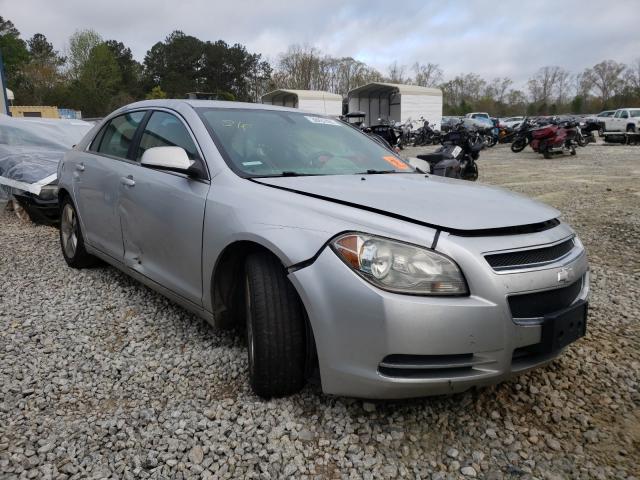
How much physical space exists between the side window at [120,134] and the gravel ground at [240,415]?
1157 millimetres

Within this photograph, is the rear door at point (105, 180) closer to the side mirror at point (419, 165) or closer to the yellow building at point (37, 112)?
the side mirror at point (419, 165)

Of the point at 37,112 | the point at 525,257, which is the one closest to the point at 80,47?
the point at 37,112

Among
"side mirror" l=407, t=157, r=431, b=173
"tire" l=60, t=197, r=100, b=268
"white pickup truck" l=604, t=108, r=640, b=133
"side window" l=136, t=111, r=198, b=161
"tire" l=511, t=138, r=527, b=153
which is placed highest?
"white pickup truck" l=604, t=108, r=640, b=133

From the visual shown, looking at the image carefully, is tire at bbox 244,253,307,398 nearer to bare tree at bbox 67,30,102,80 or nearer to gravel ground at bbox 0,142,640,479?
gravel ground at bbox 0,142,640,479

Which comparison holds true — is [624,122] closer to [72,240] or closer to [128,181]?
[72,240]

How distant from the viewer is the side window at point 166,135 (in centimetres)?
273

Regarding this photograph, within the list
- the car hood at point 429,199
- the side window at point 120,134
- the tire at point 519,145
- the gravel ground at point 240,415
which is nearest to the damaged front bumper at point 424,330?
the car hood at point 429,199

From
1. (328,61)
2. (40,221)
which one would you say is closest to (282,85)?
(328,61)

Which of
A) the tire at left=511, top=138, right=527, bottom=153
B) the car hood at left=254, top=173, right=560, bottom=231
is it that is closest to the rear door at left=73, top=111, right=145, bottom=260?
the car hood at left=254, top=173, right=560, bottom=231

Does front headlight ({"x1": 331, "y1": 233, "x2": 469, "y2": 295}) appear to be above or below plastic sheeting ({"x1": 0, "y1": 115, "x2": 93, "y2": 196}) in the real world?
below

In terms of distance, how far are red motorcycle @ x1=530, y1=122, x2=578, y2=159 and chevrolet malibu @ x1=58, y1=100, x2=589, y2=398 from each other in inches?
556

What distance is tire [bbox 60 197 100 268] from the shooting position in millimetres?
4027

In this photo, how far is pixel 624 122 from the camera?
861 inches

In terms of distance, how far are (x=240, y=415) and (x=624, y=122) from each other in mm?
25149
